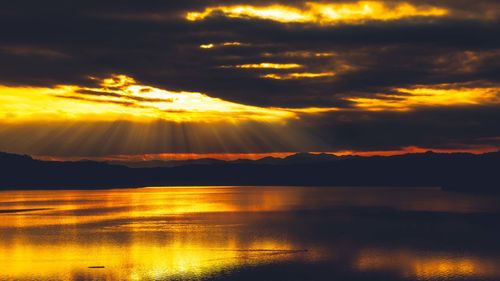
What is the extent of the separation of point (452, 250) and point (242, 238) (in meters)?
29.2

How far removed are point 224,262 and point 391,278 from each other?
18080mm

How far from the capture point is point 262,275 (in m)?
55.6

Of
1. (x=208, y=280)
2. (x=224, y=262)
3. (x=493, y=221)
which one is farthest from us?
(x=493, y=221)

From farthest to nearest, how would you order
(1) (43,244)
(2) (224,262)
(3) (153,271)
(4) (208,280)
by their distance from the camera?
(1) (43,244) < (2) (224,262) < (3) (153,271) < (4) (208,280)

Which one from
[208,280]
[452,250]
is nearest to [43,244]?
[208,280]

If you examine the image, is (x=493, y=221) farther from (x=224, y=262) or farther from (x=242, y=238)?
(x=224, y=262)

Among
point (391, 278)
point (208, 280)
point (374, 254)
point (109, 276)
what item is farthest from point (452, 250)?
point (109, 276)

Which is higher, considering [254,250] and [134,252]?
[134,252]

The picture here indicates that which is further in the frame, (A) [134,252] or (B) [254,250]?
(B) [254,250]

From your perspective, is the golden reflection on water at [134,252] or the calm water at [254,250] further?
the golden reflection on water at [134,252]

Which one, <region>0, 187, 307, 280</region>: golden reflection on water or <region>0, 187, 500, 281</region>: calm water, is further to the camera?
<region>0, 187, 307, 280</region>: golden reflection on water

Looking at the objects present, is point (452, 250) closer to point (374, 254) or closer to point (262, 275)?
point (374, 254)

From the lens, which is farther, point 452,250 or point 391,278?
point 452,250

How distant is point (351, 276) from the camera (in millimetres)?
55656
